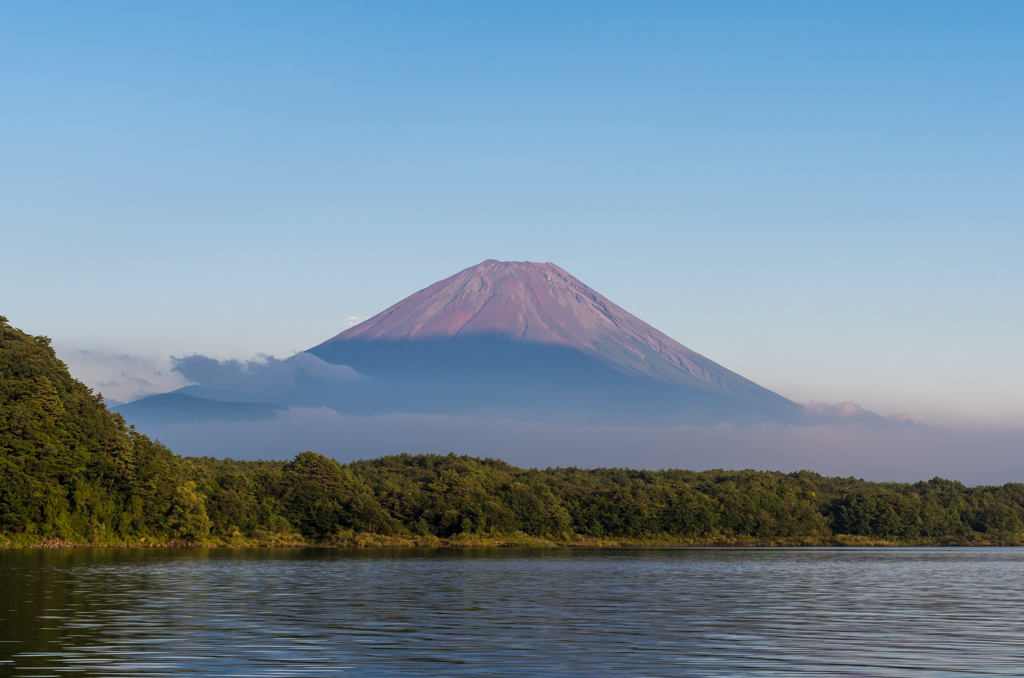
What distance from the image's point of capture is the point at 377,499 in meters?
138

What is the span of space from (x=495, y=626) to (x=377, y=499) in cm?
11085

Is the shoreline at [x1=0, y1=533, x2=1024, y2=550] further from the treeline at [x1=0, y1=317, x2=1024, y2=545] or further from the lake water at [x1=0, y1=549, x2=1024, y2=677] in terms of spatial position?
the lake water at [x1=0, y1=549, x2=1024, y2=677]

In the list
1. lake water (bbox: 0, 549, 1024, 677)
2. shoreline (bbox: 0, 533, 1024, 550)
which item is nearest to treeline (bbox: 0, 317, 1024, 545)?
shoreline (bbox: 0, 533, 1024, 550)

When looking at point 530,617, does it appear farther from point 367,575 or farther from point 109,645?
point 367,575

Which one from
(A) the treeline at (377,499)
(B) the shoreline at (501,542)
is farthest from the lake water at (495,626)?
(B) the shoreline at (501,542)

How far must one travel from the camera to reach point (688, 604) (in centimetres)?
3884

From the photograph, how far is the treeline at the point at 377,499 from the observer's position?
316ft

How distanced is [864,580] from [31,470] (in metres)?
75.2

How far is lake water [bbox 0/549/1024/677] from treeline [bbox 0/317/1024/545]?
4403 centimetres

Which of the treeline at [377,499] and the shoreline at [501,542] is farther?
the shoreline at [501,542]

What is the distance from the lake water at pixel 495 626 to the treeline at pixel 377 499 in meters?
44.0

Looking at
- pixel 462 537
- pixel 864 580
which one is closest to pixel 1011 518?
pixel 462 537

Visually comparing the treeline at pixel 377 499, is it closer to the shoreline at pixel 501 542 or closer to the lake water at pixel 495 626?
the shoreline at pixel 501 542

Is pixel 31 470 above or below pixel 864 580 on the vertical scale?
above
